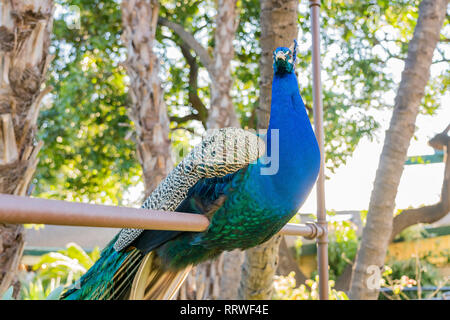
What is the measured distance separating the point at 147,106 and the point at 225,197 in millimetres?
1687

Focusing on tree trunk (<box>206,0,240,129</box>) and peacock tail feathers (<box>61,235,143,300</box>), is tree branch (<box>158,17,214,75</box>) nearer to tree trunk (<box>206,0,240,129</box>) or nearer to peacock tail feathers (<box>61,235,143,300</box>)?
tree trunk (<box>206,0,240,129</box>)

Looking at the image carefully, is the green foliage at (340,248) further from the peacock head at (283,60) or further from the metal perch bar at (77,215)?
the metal perch bar at (77,215)

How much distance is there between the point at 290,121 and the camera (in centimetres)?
129

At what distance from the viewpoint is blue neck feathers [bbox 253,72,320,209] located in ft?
3.94

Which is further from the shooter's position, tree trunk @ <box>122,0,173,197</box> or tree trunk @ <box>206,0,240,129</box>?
tree trunk @ <box>206,0,240,129</box>

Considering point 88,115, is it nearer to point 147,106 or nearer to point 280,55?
point 147,106

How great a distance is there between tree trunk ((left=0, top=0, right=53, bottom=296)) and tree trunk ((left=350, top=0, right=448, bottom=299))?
1.97 metres

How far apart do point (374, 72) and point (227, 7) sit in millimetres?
2126

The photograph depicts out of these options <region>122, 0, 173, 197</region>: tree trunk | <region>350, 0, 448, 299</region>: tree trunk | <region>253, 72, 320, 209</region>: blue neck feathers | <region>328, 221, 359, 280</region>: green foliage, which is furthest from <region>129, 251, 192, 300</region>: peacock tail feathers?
<region>328, 221, 359, 280</region>: green foliage

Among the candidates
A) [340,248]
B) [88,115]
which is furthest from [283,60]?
[340,248]

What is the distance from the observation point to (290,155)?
4.02 ft

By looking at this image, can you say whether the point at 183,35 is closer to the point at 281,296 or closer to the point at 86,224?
the point at 281,296

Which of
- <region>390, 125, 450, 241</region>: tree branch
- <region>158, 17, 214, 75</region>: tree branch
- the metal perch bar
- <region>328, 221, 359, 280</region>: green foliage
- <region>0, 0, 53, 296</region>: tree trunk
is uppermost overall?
<region>158, 17, 214, 75</region>: tree branch

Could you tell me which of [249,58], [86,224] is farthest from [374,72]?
[86,224]
